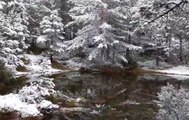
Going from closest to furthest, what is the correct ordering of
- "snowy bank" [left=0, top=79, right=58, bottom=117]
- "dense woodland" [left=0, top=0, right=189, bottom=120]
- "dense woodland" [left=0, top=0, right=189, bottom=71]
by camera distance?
"snowy bank" [left=0, top=79, right=58, bottom=117]
"dense woodland" [left=0, top=0, right=189, bottom=120]
"dense woodland" [left=0, top=0, right=189, bottom=71]

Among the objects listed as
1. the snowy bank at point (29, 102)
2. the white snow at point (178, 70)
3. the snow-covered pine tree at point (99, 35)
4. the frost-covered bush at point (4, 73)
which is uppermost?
the snow-covered pine tree at point (99, 35)

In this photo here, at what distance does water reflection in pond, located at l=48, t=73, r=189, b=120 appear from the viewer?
14695 millimetres

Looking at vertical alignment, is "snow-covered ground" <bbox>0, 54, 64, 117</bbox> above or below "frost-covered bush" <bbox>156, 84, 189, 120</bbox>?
below

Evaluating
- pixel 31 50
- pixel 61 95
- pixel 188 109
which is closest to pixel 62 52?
pixel 31 50

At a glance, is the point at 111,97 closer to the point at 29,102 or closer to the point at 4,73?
the point at 29,102

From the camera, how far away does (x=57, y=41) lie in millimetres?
36094

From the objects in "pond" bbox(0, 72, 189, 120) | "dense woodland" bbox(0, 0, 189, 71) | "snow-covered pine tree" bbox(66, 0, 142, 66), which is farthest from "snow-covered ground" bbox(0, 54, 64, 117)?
"snow-covered pine tree" bbox(66, 0, 142, 66)

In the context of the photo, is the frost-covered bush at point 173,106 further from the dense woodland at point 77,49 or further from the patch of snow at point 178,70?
the patch of snow at point 178,70

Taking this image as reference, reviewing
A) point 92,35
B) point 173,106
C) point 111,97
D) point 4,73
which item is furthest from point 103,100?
point 92,35

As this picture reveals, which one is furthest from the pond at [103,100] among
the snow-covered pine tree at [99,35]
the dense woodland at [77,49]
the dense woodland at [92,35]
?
the snow-covered pine tree at [99,35]

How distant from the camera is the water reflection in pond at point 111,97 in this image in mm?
14695

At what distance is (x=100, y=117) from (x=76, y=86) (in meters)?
9.33

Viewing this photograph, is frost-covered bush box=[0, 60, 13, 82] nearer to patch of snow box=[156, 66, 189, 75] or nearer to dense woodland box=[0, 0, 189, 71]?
dense woodland box=[0, 0, 189, 71]

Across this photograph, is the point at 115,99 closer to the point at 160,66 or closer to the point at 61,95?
the point at 61,95
